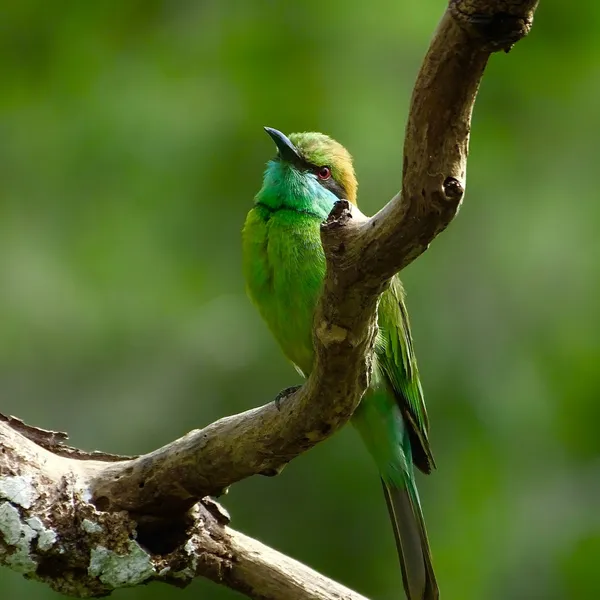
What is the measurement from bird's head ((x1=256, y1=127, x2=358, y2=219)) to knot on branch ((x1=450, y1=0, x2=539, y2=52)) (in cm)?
175

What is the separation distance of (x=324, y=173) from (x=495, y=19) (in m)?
2.04

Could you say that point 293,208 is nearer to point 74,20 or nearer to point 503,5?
point 503,5

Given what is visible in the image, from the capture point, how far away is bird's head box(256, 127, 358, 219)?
3.64m

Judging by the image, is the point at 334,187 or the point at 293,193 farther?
the point at 334,187

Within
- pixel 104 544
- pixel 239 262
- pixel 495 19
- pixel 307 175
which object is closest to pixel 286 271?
pixel 307 175

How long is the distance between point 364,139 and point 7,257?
1.83m

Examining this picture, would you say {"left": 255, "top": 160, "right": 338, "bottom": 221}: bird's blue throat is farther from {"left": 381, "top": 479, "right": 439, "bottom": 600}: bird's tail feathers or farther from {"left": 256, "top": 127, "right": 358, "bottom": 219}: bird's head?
{"left": 381, "top": 479, "right": 439, "bottom": 600}: bird's tail feathers

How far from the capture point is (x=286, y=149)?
382cm

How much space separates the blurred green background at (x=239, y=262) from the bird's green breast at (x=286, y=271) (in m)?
1.42

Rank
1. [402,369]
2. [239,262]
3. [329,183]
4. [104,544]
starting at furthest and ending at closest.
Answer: [239,262] < [329,183] < [402,369] < [104,544]

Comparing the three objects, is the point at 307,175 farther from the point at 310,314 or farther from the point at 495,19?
the point at 495,19

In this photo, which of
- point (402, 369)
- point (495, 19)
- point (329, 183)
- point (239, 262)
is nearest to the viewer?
point (495, 19)

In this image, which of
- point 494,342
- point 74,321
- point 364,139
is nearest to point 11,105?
point 74,321

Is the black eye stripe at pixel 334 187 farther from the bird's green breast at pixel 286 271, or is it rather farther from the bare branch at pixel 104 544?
the bare branch at pixel 104 544
